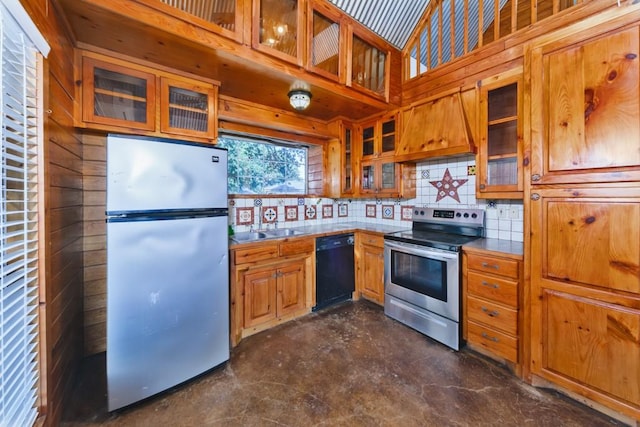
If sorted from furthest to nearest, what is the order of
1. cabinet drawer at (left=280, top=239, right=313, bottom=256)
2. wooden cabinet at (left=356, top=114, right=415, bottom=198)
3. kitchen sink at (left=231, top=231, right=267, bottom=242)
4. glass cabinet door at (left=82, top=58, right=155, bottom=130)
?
1. wooden cabinet at (left=356, top=114, right=415, bottom=198)
2. cabinet drawer at (left=280, top=239, right=313, bottom=256)
3. kitchen sink at (left=231, top=231, right=267, bottom=242)
4. glass cabinet door at (left=82, top=58, right=155, bottom=130)

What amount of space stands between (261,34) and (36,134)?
1.48 metres

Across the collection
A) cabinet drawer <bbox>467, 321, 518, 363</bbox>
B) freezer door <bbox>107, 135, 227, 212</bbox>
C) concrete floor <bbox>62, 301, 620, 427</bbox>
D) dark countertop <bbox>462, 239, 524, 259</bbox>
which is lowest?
concrete floor <bbox>62, 301, 620, 427</bbox>

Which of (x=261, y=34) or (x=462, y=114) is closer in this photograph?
(x=261, y=34)

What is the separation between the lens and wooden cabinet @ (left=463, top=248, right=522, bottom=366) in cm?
184

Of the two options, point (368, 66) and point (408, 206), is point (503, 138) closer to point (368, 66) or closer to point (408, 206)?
point (408, 206)

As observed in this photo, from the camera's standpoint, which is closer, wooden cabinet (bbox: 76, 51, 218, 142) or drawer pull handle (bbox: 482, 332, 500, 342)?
wooden cabinet (bbox: 76, 51, 218, 142)

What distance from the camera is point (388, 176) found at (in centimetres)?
298

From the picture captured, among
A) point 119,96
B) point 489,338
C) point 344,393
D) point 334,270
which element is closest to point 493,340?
point 489,338

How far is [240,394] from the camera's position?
1684 mm

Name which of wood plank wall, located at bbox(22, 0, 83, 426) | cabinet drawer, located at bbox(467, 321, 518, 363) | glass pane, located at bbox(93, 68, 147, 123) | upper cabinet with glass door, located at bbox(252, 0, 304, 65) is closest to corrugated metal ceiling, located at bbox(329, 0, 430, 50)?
upper cabinet with glass door, located at bbox(252, 0, 304, 65)

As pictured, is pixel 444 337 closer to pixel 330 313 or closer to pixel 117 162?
pixel 330 313

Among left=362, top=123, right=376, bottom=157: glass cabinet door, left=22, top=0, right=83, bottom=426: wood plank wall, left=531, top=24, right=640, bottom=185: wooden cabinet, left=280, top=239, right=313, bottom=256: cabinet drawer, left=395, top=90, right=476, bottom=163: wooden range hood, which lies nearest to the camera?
left=22, top=0, right=83, bottom=426: wood plank wall

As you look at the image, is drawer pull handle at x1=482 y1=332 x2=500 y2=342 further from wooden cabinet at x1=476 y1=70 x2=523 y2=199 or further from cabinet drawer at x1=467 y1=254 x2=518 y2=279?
wooden cabinet at x1=476 y1=70 x2=523 y2=199

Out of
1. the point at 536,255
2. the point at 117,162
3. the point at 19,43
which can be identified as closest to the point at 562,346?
the point at 536,255
